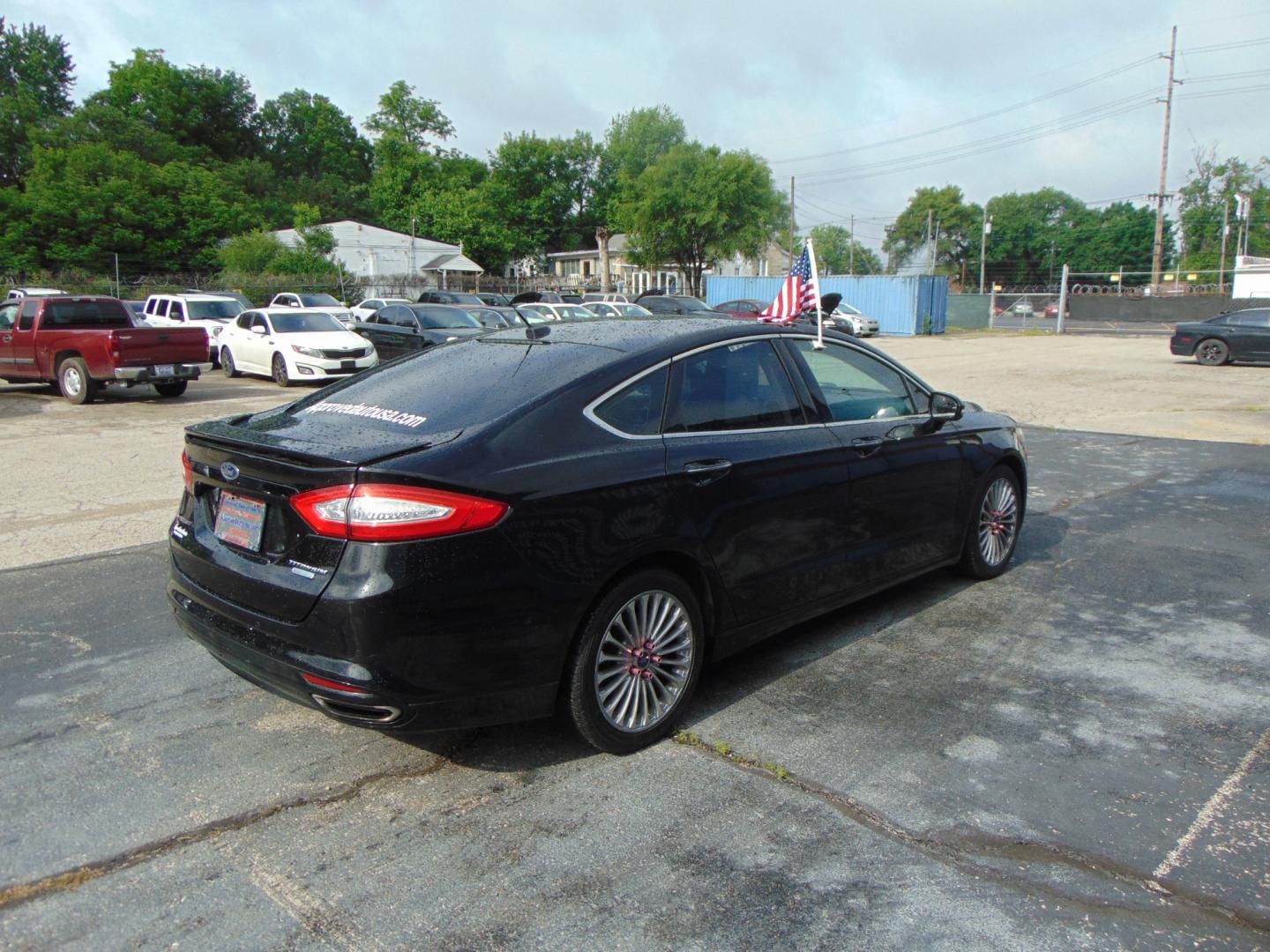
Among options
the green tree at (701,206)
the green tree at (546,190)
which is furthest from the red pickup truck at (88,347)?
the green tree at (546,190)

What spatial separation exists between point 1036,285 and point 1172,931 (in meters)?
119

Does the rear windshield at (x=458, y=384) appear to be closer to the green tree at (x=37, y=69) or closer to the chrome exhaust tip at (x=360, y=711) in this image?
the chrome exhaust tip at (x=360, y=711)

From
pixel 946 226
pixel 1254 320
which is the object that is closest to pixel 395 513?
pixel 1254 320

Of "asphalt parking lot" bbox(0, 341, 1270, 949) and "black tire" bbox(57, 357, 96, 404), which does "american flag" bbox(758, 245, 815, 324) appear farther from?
"black tire" bbox(57, 357, 96, 404)

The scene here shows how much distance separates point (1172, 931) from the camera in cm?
269

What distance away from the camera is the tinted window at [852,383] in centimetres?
477

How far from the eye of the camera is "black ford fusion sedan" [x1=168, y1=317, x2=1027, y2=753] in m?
3.16

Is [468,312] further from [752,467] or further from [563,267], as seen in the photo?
[563,267]

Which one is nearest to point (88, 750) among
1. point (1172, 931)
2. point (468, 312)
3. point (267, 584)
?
point (267, 584)

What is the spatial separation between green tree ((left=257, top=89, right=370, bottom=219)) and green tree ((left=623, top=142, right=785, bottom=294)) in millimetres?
45780

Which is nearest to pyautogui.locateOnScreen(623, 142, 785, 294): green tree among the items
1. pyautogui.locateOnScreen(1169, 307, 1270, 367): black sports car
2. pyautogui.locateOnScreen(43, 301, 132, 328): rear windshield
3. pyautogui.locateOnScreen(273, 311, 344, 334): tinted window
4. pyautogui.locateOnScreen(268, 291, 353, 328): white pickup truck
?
pyautogui.locateOnScreen(268, 291, 353, 328): white pickup truck

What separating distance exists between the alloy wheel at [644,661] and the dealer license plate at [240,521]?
133cm

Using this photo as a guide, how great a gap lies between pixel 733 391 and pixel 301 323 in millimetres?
17357

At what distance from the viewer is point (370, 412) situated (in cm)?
387
